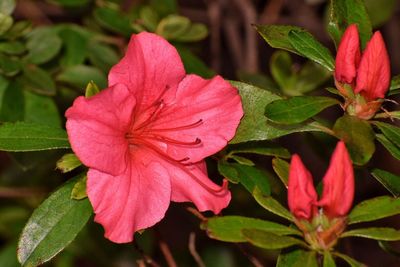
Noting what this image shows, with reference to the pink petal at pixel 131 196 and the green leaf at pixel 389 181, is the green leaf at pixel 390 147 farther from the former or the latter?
the pink petal at pixel 131 196

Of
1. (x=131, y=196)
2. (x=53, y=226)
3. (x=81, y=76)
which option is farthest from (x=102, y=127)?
(x=81, y=76)

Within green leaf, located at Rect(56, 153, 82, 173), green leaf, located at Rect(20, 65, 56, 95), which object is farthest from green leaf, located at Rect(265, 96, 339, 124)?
green leaf, located at Rect(20, 65, 56, 95)

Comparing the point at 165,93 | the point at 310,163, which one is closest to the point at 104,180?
the point at 165,93

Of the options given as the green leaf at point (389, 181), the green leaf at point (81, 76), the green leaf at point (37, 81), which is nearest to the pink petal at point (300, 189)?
the green leaf at point (389, 181)

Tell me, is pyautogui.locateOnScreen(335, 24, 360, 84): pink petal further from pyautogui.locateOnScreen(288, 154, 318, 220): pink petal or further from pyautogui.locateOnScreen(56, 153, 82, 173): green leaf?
pyautogui.locateOnScreen(56, 153, 82, 173): green leaf

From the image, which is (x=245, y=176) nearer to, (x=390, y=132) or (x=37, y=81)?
(x=390, y=132)

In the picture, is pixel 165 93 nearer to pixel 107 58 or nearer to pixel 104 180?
pixel 104 180
